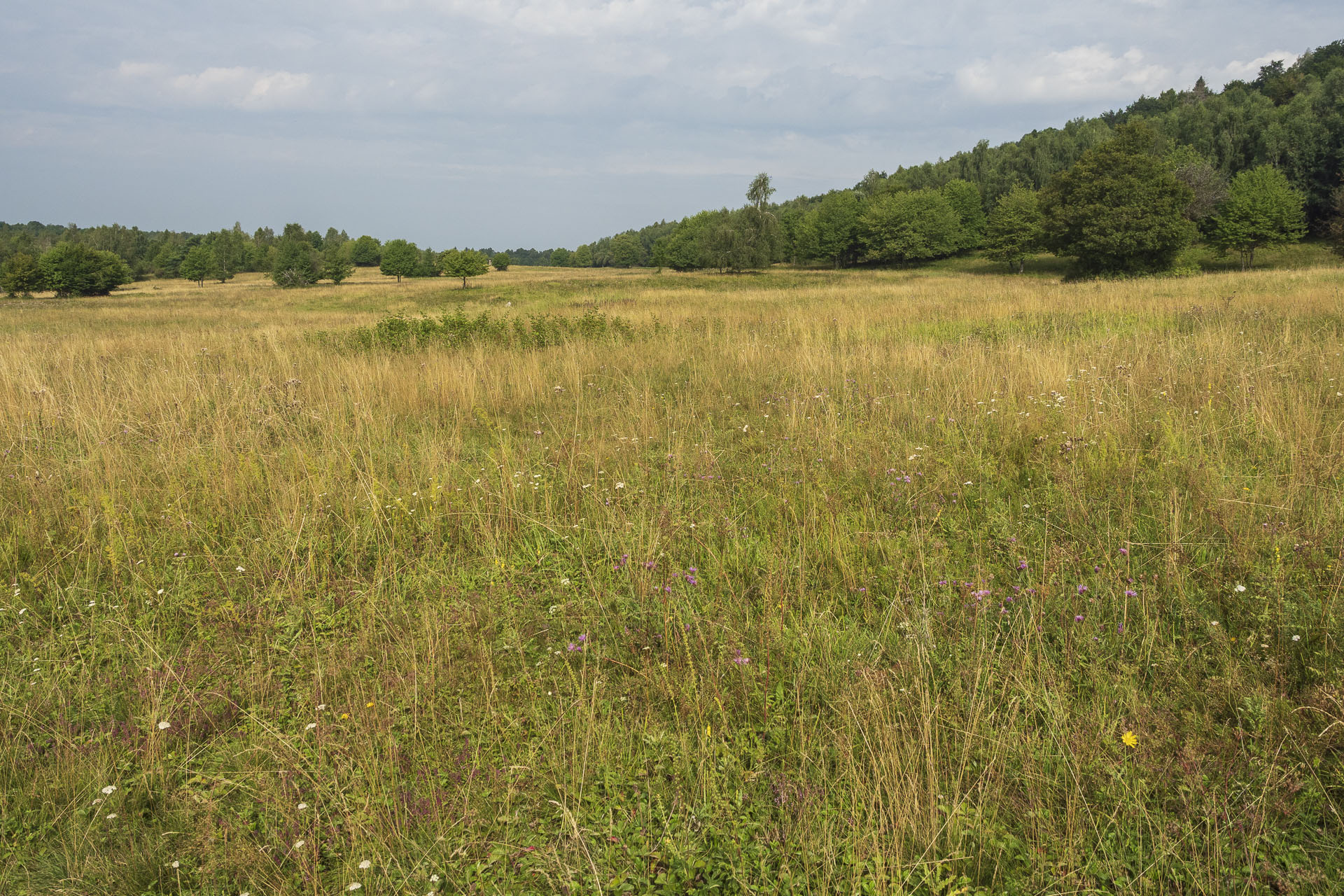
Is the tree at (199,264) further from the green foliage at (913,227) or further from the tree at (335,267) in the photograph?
the green foliage at (913,227)

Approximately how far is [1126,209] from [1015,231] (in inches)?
626

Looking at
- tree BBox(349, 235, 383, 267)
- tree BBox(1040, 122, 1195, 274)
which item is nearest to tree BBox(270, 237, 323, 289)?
tree BBox(349, 235, 383, 267)

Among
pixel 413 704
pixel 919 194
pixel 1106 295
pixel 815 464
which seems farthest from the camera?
pixel 919 194

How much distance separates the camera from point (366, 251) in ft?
372

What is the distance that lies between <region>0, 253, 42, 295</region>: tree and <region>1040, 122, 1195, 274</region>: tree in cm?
8058

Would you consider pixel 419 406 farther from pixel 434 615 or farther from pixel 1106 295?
pixel 1106 295

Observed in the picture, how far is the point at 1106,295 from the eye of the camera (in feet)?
49.3

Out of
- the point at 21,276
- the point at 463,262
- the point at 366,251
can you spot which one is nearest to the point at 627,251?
the point at 366,251

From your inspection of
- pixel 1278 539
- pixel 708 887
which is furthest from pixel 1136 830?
pixel 1278 539

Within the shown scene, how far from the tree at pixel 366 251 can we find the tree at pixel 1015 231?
97.1 meters

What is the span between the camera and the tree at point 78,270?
184ft

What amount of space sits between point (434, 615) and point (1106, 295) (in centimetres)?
1696

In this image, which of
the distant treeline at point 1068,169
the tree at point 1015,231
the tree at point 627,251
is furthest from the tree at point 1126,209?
the tree at point 627,251

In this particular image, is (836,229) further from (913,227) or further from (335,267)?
(335,267)
